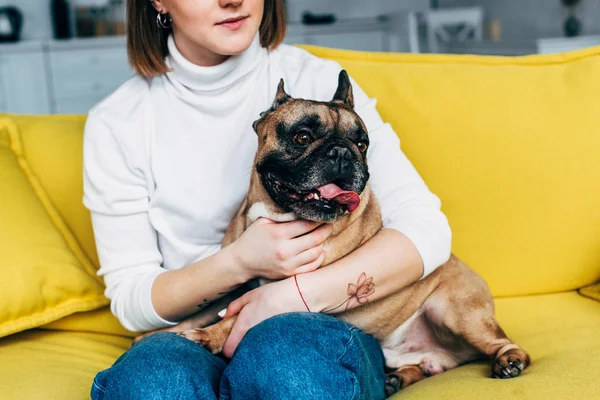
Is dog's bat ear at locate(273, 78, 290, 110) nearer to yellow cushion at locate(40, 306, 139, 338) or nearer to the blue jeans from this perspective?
the blue jeans

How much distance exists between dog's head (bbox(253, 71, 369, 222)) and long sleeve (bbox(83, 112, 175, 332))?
268 millimetres

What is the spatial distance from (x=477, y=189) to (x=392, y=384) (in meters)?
0.49

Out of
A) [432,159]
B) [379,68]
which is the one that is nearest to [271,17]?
[379,68]

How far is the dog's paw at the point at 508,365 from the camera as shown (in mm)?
1250

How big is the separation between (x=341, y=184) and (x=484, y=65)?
678 millimetres

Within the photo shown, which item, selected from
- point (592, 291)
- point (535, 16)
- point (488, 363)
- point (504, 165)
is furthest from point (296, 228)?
point (535, 16)

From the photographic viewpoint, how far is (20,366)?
52.4 inches

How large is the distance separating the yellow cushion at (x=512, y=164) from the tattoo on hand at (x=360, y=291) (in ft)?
1.35

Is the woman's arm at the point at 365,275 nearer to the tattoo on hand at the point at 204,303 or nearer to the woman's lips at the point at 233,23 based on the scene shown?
the tattoo on hand at the point at 204,303

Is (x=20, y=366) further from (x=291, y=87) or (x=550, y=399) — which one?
(x=550, y=399)

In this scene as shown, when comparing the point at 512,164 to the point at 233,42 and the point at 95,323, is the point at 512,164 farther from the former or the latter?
the point at 95,323

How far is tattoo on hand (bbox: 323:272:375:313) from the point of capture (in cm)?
126

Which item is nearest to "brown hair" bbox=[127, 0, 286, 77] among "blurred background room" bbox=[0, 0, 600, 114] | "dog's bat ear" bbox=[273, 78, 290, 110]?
"dog's bat ear" bbox=[273, 78, 290, 110]

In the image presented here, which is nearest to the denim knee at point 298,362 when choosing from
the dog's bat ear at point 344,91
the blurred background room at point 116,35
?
the dog's bat ear at point 344,91
